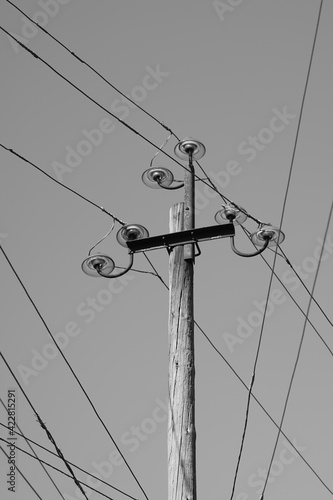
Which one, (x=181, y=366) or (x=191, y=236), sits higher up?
(x=191, y=236)

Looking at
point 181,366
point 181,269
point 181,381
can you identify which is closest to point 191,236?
point 181,269

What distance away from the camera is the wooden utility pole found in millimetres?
5414

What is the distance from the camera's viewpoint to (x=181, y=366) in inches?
230

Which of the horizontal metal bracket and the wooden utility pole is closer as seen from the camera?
the wooden utility pole

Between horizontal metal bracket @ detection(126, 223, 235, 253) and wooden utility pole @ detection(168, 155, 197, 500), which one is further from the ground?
horizontal metal bracket @ detection(126, 223, 235, 253)

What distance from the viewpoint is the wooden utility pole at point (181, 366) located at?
5.41 metres

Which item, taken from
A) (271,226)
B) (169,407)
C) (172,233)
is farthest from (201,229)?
(169,407)

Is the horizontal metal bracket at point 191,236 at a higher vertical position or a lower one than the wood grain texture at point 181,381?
higher

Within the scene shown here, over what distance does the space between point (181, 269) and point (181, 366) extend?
2.90ft

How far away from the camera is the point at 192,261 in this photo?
6363 mm

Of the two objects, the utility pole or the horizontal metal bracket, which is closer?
the utility pole

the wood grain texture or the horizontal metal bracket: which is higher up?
the horizontal metal bracket

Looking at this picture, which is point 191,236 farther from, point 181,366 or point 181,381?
point 181,381

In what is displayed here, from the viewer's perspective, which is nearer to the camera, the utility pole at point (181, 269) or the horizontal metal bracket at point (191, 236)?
the utility pole at point (181, 269)
